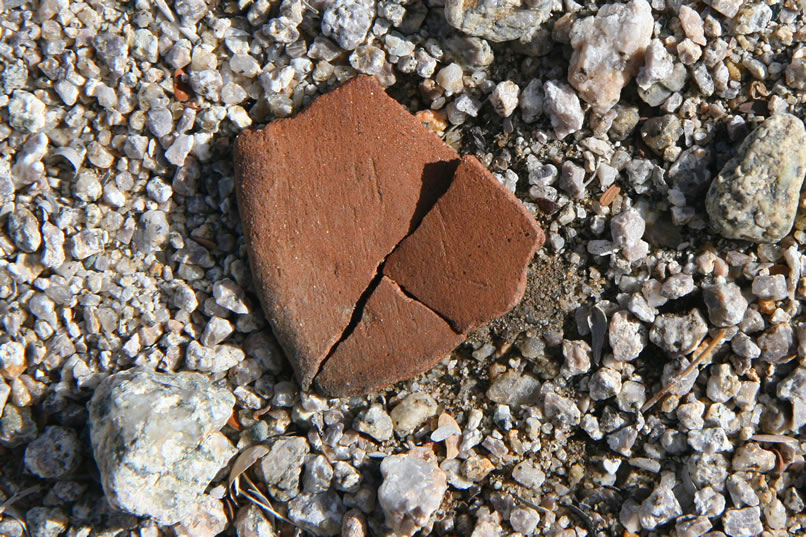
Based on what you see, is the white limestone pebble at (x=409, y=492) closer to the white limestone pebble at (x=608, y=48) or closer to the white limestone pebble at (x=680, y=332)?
the white limestone pebble at (x=680, y=332)

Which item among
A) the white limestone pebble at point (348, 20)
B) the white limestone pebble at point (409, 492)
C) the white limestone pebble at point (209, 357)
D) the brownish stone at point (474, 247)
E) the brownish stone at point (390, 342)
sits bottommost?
the white limestone pebble at point (409, 492)

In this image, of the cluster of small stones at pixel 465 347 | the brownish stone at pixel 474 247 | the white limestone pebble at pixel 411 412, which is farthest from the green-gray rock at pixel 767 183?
the white limestone pebble at pixel 411 412

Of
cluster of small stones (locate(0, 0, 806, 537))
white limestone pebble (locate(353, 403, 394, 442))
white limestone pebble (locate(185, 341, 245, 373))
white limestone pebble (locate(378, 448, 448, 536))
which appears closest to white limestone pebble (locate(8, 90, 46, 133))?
cluster of small stones (locate(0, 0, 806, 537))

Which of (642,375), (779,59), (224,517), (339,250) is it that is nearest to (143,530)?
(224,517)

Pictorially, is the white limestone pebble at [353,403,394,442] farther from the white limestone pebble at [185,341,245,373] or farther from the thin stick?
the thin stick

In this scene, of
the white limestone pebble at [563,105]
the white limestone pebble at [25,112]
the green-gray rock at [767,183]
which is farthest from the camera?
the white limestone pebble at [25,112]

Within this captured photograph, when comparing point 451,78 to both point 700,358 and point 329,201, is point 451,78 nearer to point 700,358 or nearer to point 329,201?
point 329,201
